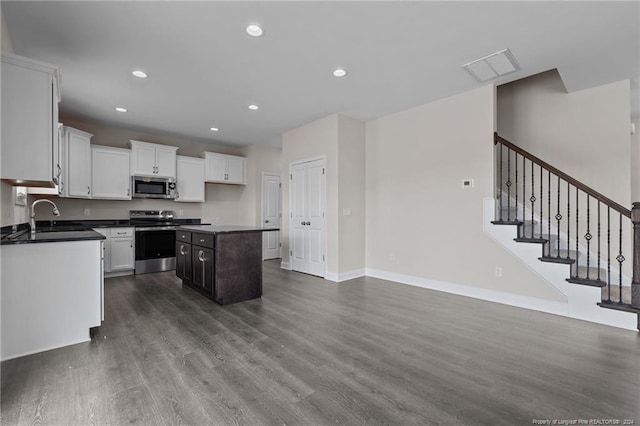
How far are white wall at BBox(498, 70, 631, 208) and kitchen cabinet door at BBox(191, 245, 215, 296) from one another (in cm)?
453

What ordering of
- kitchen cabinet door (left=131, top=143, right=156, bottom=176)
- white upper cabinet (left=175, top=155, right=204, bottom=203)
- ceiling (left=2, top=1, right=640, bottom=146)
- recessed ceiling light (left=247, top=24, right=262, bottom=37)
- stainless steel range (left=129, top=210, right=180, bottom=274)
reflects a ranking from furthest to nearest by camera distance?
white upper cabinet (left=175, top=155, right=204, bottom=203), kitchen cabinet door (left=131, top=143, right=156, bottom=176), stainless steel range (left=129, top=210, right=180, bottom=274), recessed ceiling light (left=247, top=24, right=262, bottom=37), ceiling (left=2, top=1, right=640, bottom=146)

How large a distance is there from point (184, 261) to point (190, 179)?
244cm

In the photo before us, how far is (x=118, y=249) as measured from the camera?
4.97 m

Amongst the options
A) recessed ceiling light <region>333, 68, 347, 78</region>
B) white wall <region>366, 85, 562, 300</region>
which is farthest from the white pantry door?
recessed ceiling light <region>333, 68, 347, 78</region>

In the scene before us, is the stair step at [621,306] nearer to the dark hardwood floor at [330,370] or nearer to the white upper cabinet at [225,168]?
the dark hardwood floor at [330,370]

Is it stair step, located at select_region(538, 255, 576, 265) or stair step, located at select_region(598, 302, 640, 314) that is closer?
stair step, located at select_region(598, 302, 640, 314)

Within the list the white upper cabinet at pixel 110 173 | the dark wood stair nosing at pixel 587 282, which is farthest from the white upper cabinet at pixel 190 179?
the dark wood stair nosing at pixel 587 282

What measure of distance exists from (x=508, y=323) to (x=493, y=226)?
4.03ft

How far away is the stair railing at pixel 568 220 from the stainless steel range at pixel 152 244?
536 centimetres

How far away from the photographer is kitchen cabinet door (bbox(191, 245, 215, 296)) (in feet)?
11.7

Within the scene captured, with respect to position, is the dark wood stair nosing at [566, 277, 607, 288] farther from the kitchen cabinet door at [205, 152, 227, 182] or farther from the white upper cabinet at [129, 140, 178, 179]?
the white upper cabinet at [129, 140, 178, 179]

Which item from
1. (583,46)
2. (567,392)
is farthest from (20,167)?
(583,46)

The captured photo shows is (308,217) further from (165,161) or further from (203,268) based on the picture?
(165,161)

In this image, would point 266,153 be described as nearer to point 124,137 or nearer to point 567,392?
point 124,137
